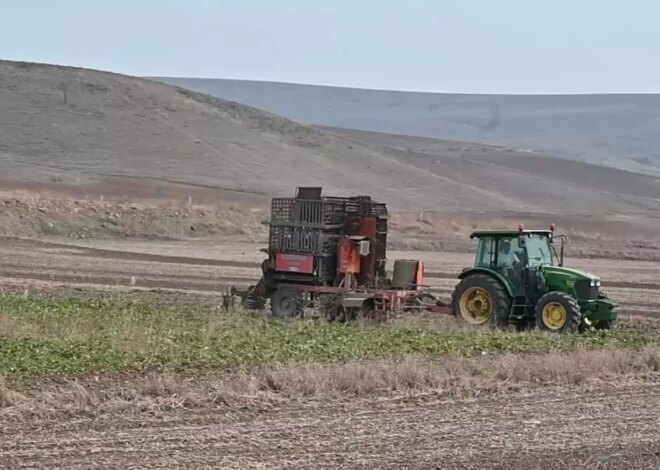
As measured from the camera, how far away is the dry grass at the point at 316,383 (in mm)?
11000

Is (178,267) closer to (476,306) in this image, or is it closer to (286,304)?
(286,304)

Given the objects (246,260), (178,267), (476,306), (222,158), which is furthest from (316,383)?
(222,158)

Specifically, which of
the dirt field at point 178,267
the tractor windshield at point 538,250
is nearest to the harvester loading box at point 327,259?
the tractor windshield at point 538,250

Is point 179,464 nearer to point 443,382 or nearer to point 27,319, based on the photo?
point 443,382

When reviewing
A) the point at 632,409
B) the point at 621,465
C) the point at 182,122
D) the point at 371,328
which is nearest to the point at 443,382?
the point at 632,409

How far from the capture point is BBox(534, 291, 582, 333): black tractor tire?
1906cm

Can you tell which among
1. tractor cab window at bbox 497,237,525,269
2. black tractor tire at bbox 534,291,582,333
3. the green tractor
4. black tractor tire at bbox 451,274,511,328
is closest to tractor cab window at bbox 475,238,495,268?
A: the green tractor

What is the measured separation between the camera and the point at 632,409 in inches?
476

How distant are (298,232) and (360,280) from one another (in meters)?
1.50

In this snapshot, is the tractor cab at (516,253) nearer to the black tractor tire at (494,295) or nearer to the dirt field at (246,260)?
the black tractor tire at (494,295)

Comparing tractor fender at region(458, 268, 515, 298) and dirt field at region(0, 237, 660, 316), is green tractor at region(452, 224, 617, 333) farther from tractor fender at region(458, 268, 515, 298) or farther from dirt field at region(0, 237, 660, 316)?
dirt field at region(0, 237, 660, 316)

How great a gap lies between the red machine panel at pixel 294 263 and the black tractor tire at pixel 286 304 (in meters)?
0.40

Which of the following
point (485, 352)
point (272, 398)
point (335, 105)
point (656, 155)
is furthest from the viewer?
point (335, 105)

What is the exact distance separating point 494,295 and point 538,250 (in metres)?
1.33
